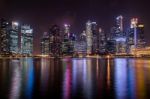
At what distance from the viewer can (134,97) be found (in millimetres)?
30828

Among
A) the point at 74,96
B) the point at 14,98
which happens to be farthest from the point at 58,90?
the point at 14,98

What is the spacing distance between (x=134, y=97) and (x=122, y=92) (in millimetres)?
3993

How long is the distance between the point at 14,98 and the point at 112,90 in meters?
11.7

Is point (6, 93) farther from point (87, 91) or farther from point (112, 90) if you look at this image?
point (112, 90)

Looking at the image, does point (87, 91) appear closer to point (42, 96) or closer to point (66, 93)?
point (66, 93)

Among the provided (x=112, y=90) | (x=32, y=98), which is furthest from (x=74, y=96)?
(x=112, y=90)

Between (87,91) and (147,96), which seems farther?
(87,91)

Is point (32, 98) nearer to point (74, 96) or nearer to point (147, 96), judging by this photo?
point (74, 96)

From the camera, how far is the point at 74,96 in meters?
31.5

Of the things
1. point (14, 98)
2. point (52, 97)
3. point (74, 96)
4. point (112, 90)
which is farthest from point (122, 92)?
point (14, 98)

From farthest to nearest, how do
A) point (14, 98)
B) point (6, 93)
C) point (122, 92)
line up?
point (122, 92) < point (6, 93) < point (14, 98)

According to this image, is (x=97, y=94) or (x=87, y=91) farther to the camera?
(x=87, y=91)

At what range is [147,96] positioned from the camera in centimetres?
3073

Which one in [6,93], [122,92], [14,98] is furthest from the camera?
[122,92]
